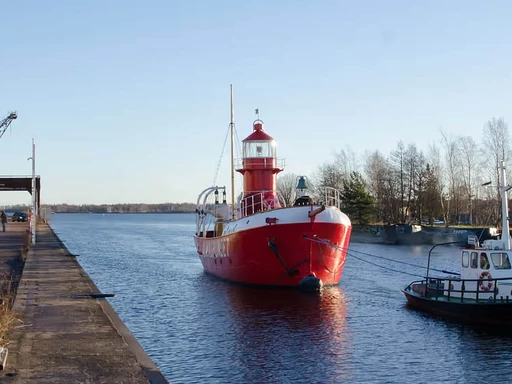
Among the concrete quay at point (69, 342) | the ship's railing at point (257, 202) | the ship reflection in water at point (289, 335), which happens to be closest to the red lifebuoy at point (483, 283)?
the ship reflection in water at point (289, 335)

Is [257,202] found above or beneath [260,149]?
beneath

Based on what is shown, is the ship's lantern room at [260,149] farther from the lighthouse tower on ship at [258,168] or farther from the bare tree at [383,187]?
the bare tree at [383,187]

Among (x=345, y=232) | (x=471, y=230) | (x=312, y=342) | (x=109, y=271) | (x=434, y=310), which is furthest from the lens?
(x=471, y=230)

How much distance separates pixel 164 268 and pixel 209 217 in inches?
189

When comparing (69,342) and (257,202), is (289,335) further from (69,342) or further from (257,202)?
(257,202)

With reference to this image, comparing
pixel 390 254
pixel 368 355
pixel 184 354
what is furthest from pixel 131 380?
pixel 390 254

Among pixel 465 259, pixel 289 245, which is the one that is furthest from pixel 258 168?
pixel 465 259

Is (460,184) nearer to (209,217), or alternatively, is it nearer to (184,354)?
(209,217)

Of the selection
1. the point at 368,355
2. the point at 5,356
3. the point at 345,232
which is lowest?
the point at 368,355

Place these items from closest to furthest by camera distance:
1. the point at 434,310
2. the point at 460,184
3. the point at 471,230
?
1. the point at 434,310
2. the point at 471,230
3. the point at 460,184

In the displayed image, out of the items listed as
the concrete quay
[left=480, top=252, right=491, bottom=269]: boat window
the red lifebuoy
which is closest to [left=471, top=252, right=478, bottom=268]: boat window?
[left=480, top=252, right=491, bottom=269]: boat window

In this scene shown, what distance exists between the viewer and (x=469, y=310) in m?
21.3

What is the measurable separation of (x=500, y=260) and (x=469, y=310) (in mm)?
2135

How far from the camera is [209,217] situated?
40.2m
